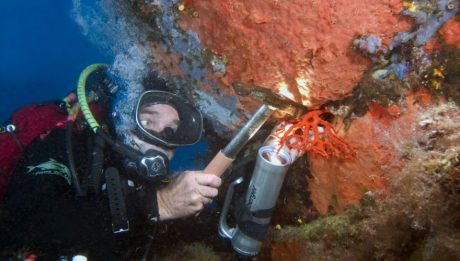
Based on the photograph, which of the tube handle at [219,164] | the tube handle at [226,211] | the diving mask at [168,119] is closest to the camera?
the tube handle at [219,164]

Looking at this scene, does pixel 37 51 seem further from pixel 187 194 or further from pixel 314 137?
pixel 314 137

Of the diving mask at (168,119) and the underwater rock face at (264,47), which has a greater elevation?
the underwater rock face at (264,47)

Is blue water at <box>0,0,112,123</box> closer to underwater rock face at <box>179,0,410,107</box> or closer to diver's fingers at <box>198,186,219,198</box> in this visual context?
underwater rock face at <box>179,0,410,107</box>

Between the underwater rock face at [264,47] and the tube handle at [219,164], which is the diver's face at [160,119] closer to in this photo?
the underwater rock face at [264,47]

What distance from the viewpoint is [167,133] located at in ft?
11.0

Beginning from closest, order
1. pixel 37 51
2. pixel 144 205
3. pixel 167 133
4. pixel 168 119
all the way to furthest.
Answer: pixel 144 205 → pixel 167 133 → pixel 168 119 → pixel 37 51

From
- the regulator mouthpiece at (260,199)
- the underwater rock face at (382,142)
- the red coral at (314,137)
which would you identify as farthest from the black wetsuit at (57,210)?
the underwater rock face at (382,142)

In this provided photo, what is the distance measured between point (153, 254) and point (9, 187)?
6.78ft

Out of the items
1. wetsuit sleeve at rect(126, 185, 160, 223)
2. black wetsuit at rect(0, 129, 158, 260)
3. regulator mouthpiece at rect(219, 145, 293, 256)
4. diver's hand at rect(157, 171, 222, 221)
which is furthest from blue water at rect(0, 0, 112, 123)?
regulator mouthpiece at rect(219, 145, 293, 256)

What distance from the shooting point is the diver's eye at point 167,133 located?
3.30 meters

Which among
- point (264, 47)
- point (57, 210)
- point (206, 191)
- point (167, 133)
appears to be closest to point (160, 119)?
point (167, 133)

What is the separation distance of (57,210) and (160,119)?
4.39 ft

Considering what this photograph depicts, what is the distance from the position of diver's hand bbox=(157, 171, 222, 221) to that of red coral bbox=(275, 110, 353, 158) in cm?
74

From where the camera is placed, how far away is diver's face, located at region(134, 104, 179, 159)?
3316mm
